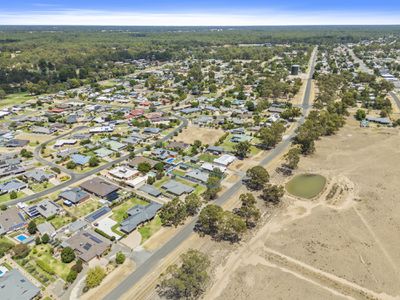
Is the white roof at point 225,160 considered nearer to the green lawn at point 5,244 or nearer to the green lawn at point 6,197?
the green lawn at point 6,197

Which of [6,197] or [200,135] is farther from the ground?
[200,135]

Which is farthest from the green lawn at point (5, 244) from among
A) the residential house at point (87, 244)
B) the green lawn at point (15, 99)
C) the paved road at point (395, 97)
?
the paved road at point (395, 97)

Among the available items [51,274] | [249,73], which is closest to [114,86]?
[249,73]

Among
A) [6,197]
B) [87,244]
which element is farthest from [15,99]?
[87,244]

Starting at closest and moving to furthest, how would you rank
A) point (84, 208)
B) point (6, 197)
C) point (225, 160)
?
point (84, 208)
point (6, 197)
point (225, 160)

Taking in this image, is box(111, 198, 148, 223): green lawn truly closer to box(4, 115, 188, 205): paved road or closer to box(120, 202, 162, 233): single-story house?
box(120, 202, 162, 233): single-story house

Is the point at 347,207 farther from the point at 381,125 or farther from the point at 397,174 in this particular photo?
the point at 381,125

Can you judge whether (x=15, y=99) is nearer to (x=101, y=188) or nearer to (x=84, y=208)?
(x=101, y=188)
